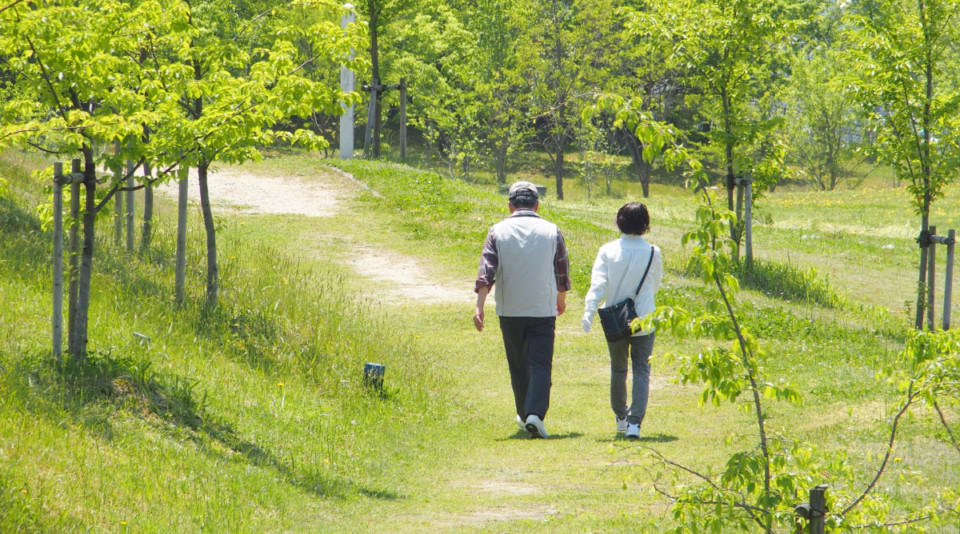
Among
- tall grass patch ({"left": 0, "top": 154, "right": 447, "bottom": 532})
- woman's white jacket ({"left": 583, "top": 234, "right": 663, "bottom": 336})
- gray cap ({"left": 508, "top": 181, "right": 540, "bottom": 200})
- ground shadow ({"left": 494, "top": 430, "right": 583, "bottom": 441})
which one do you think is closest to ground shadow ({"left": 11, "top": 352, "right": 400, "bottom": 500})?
tall grass patch ({"left": 0, "top": 154, "right": 447, "bottom": 532})

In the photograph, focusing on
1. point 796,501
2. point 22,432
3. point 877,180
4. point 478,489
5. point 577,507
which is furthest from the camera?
point 877,180

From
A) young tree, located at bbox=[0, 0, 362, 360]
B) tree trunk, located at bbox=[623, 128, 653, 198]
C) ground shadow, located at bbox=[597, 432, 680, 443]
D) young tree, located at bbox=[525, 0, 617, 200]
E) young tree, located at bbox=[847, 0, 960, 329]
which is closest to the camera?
young tree, located at bbox=[0, 0, 362, 360]

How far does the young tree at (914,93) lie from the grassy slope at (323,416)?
2424mm

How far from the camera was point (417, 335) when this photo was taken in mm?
12195

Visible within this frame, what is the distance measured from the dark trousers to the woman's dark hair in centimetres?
95

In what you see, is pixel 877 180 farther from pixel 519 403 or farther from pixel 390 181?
pixel 519 403

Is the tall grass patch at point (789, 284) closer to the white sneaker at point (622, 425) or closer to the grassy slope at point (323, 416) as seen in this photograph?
the grassy slope at point (323, 416)

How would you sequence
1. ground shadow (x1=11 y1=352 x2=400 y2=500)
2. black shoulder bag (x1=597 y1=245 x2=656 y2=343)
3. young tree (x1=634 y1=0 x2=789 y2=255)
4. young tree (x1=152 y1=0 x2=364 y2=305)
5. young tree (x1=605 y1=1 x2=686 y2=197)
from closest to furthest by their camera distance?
ground shadow (x1=11 y1=352 x2=400 y2=500), young tree (x1=152 y1=0 x2=364 y2=305), black shoulder bag (x1=597 y1=245 x2=656 y2=343), young tree (x1=634 y1=0 x2=789 y2=255), young tree (x1=605 y1=1 x2=686 y2=197)

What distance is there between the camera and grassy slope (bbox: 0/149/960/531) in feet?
16.9

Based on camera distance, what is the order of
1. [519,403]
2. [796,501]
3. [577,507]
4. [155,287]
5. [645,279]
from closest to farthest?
[796,501] → [577,507] → [645,279] → [519,403] → [155,287]

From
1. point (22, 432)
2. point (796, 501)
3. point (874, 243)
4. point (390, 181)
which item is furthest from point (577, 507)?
point (874, 243)

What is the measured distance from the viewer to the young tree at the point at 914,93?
43.5ft

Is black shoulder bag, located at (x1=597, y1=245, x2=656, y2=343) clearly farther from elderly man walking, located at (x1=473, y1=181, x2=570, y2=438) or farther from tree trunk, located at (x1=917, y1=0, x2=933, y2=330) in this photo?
tree trunk, located at (x1=917, y1=0, x2=933, y2=330)

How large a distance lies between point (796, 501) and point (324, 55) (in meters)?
6.02
